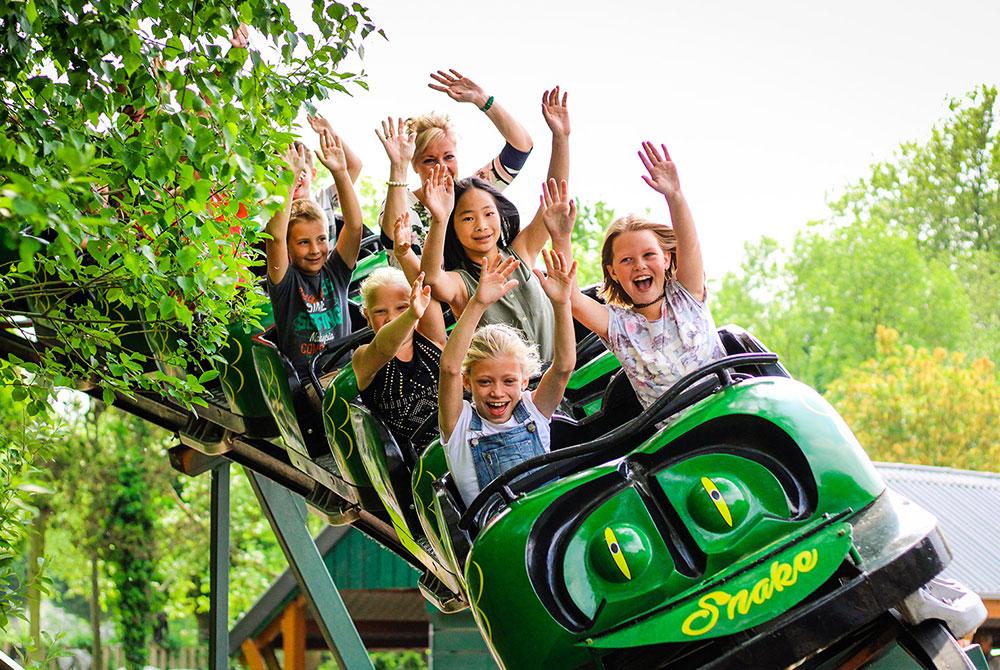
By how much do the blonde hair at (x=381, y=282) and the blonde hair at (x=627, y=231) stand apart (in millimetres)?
749

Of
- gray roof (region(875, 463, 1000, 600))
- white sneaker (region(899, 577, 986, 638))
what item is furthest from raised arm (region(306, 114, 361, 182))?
gray roof (region(875, 463, 1000, 600))

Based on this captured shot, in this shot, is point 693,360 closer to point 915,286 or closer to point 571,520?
point 571,520

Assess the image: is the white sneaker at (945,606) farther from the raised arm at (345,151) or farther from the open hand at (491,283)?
the raised arm at (345,151)

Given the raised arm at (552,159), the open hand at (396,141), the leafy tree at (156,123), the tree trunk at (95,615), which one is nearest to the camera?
the leafy tree at (156,123)

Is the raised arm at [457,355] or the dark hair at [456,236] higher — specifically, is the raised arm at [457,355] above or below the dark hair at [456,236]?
below

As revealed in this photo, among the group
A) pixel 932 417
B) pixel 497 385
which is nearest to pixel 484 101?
pixel 497 385

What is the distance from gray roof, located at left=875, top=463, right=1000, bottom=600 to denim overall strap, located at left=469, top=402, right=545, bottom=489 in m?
4.63

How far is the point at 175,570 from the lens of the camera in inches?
727

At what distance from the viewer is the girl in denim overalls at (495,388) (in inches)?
121

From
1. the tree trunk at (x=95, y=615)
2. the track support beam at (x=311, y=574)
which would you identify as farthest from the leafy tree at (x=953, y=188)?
the track support beam at (x=311, y=574)

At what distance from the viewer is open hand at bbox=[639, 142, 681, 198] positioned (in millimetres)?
3033

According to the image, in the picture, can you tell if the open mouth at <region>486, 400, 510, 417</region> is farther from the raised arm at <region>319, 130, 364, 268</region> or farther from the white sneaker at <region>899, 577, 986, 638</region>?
the raised arm at <region>319, 130, 364, 268</region>

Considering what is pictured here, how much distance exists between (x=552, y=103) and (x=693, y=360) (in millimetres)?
1071

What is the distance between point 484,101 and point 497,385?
1.33m
